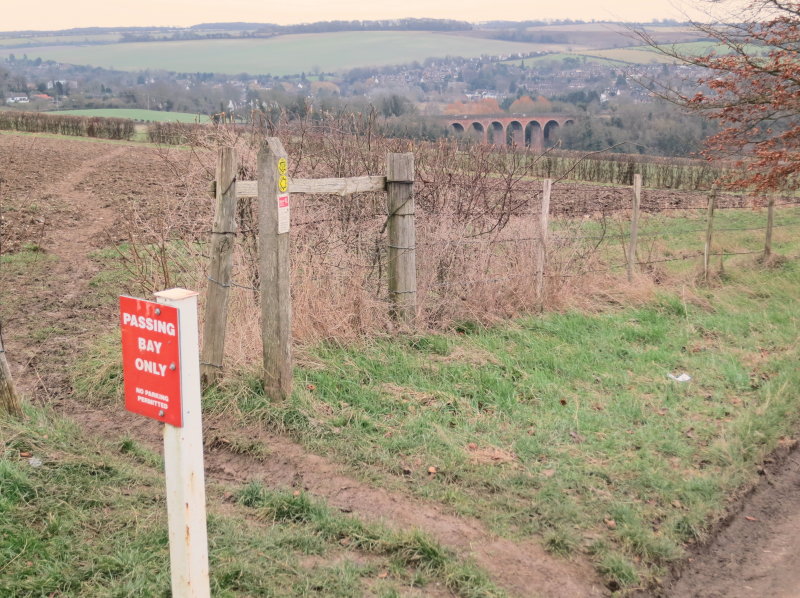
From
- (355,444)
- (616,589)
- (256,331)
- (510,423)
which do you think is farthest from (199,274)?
(616,589)

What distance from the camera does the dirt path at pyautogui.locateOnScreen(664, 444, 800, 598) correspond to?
4.52m

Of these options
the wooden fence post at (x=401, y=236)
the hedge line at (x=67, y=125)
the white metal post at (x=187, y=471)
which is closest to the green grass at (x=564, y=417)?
the wooden fence post at (x=401, y=236)

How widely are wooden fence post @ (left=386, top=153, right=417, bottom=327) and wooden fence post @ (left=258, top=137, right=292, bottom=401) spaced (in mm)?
1840

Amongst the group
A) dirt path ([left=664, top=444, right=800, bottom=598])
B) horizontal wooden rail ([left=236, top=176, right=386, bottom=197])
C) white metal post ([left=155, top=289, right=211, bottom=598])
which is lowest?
dirt path ([left=664, top=444, right=800, bottom=598])

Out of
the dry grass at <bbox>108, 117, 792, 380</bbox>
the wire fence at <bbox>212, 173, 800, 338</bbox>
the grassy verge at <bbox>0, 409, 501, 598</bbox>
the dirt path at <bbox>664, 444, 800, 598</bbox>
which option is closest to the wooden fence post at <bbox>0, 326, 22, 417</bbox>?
the grassy verge at <bbox>0, 409, 501, 598</bbox>

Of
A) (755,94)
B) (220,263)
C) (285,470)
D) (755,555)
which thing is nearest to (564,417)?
(755,555)

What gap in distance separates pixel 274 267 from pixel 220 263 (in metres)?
0.49

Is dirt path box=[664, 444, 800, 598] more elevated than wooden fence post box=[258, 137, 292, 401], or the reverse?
wooden fence post box=[258, 137, 292, 401]

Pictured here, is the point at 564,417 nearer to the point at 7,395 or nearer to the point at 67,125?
the point at 7,395

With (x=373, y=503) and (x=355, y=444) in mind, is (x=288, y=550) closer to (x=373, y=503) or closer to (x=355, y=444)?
(x=373, y=503)

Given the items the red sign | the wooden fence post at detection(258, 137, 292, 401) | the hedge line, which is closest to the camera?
the red sign

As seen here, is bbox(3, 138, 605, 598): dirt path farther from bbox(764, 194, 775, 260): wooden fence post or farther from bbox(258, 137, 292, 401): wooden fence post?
bbox(764, 194, 775, 260): wooden fence post

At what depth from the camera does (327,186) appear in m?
7.25

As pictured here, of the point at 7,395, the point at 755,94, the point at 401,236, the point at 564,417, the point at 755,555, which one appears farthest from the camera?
the point at 755,94
